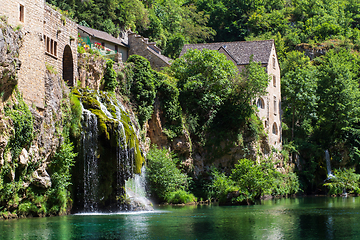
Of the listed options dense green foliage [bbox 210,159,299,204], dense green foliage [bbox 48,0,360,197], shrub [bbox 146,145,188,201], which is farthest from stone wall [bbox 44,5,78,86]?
dense green foliage [bbox 210,159,299,204]

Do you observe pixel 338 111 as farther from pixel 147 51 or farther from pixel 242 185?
pixel 147 51

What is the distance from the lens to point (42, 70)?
31.5m

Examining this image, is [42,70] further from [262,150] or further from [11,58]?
[262,150]

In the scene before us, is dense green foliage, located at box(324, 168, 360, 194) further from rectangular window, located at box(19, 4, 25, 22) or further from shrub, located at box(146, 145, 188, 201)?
rectangular window, located at box(19, 4, 25, 22)

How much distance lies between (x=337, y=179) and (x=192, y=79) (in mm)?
22149

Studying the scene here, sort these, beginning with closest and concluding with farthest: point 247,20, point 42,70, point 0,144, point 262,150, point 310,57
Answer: point 0,144 < point 42,70 < point 262,150 < point 310,57 < point 247,20

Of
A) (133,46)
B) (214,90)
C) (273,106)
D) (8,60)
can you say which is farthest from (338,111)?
(8,60)

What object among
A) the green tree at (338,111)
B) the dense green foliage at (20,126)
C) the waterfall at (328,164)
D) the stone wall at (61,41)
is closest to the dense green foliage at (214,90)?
the stone wall at (61,41)

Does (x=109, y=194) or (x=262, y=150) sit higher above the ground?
(x=262, y=150)

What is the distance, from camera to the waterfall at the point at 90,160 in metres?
32.6

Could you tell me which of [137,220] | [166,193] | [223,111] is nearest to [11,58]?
[137,220]

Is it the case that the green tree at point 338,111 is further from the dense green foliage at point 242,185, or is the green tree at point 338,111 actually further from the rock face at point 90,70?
the rock face at point 90,70

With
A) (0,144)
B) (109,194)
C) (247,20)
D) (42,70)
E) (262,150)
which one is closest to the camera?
(0,144)

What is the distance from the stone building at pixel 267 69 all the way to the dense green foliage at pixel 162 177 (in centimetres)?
2051
